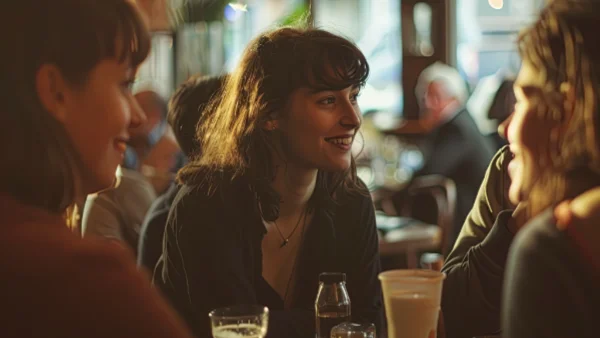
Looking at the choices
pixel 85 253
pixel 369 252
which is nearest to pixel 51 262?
pixel 85 253

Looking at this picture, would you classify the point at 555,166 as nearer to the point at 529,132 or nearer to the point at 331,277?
the point at 529,132

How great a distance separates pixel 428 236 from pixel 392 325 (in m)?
3.02

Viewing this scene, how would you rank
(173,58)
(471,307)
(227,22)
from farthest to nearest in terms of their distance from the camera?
(173,58)
(227,22)
(471,307)

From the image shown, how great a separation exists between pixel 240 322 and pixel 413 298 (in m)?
0.34

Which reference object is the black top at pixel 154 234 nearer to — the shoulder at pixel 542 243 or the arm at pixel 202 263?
the arm at pixel 202 263

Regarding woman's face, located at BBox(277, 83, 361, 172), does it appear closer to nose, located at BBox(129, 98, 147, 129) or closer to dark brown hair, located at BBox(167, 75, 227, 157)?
dark brown hair, located at BBox(167, 75, 227, 157)

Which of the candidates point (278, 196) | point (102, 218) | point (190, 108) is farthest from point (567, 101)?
point (102, 218)

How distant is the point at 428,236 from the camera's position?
173 inches

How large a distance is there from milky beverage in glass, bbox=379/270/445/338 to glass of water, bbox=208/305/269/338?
0.81ft

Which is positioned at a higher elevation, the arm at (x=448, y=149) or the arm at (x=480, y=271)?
the arm at (x=480, y=271)

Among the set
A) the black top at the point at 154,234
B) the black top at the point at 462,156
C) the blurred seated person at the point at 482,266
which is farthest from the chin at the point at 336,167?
the black top at the point at 462,156

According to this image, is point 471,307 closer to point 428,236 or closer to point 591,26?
point 591,26

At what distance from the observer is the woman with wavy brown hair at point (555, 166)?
3.10ft

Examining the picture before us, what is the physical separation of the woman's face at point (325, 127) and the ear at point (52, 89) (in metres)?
1.05
